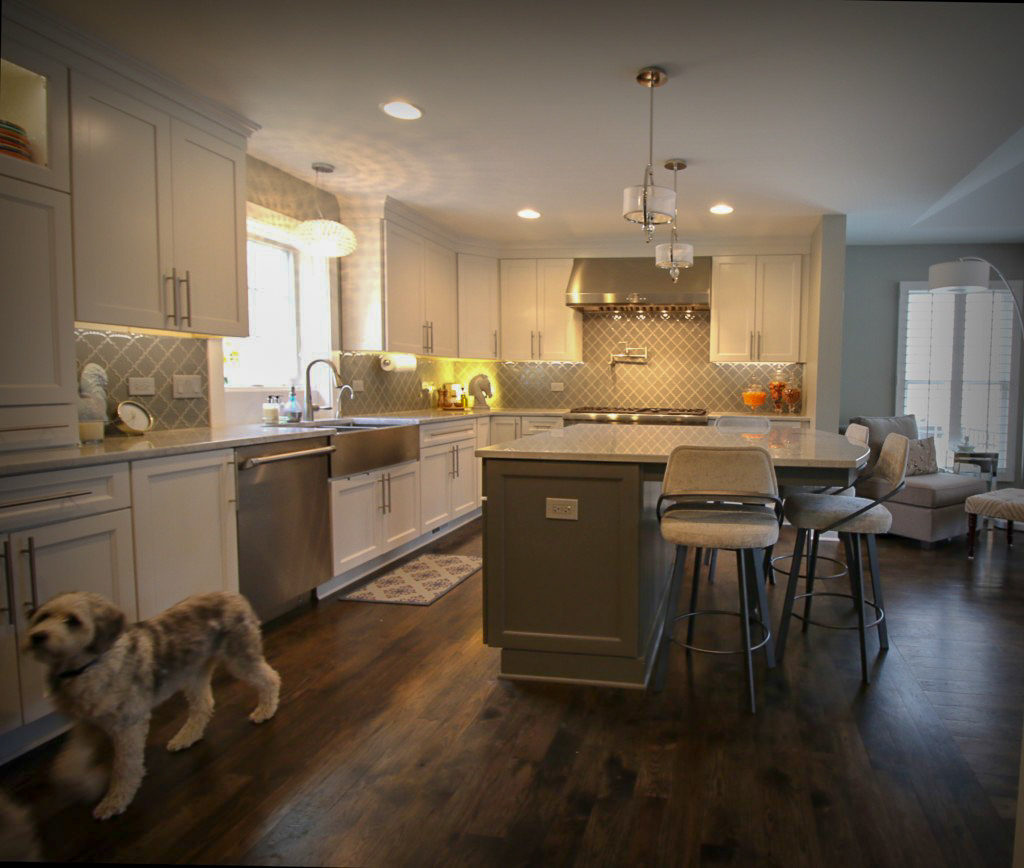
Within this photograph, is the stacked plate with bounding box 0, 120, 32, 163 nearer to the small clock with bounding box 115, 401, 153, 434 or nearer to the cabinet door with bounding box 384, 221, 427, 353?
the small clock with bounding box 115, 401, 153, 434

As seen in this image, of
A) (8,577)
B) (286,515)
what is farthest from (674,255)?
(8,577)

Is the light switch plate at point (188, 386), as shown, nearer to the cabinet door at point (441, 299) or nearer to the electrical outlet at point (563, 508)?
the electrical outlet at point (563, 508)

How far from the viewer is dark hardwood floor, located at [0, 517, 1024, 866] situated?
155 centimetres

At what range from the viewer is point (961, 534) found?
4.80 metres

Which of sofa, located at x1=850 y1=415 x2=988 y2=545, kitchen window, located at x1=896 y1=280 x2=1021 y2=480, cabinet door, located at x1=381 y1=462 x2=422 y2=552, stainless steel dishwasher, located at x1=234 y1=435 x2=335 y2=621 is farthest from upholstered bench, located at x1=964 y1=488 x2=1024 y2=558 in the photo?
stainless steel dishwasher, located at x1=234 y1=435 x2=335 y2=621

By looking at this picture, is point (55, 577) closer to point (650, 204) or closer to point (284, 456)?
point (284, 456)

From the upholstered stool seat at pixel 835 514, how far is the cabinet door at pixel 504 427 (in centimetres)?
323

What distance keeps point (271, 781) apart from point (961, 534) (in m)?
Result: 4.76

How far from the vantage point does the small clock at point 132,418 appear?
105 inches

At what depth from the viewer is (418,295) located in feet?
16.5

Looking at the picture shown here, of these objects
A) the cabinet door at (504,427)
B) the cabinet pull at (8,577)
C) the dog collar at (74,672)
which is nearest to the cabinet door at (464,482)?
the cabinet door at (504,427)

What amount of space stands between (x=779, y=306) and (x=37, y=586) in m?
5.52

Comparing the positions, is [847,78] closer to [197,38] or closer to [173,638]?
[197,38]

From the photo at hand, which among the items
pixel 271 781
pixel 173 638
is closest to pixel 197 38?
pixel 173 638
